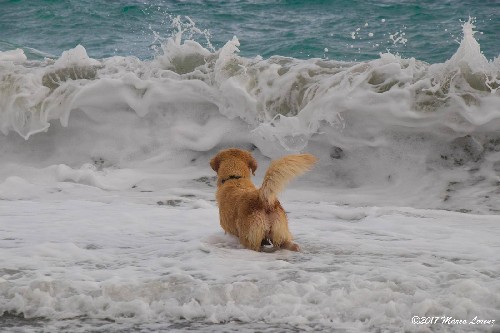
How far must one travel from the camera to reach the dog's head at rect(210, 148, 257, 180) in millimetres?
5086

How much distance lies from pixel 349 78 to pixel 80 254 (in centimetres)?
417

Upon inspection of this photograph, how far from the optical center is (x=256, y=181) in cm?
770

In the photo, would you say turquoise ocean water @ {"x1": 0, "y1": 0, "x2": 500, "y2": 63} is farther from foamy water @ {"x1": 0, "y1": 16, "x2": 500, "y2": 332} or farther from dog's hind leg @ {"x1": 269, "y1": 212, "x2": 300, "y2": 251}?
dog's hind leg @ {"x1": 269, "y1": 212, "x2": 300, "y2": 251}

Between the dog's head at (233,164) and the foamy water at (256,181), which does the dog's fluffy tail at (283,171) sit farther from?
the dog's head at (233,164)

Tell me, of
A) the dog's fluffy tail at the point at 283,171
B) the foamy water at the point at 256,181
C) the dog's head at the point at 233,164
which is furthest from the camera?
the dog's head at the point at 233,164

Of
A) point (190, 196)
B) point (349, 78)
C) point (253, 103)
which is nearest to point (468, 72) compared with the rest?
point (349, 78)

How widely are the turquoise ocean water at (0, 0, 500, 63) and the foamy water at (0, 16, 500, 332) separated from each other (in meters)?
4.45

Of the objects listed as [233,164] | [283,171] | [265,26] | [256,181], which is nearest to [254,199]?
[283,171]

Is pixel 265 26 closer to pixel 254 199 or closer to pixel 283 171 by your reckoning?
pixel 254 199

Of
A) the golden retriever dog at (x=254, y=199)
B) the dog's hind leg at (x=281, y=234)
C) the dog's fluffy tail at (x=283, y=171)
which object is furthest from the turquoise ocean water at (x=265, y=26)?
the dog's fluffy tail at (x=283, y=171)

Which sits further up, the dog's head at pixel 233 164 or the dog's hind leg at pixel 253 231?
the dog's head at pixel 233 164

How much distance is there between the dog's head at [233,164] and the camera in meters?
5.09

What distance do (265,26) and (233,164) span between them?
35.2 feet

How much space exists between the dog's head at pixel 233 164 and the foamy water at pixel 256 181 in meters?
0.40
